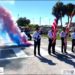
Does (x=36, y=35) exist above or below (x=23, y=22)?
below

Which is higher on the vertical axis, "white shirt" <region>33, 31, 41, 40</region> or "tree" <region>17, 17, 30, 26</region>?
"tree" <region>17, 17, 30, 26</region>

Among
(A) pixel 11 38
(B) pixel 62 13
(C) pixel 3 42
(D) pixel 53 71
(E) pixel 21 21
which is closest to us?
(D) pixel 53 71

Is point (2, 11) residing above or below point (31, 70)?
above

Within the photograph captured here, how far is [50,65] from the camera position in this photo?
1224 cm

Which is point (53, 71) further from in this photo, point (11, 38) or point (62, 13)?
point (62, 13)

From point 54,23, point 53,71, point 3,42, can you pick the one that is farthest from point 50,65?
point 3,42

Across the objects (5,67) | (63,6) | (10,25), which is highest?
(63,6)

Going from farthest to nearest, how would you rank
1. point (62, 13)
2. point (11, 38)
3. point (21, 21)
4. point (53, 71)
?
point (21, 21) → point (62, 13) → point (11, 38) → point (53, 71)

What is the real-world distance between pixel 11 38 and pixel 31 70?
42.5 feet

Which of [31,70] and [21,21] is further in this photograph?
[21,21]

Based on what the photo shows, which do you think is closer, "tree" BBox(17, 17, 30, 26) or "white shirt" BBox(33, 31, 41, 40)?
"white shirt" BBox(33, 31, 41, 40)

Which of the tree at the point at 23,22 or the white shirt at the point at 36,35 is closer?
the white shirt at the point at 36,35

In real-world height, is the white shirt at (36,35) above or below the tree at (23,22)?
below

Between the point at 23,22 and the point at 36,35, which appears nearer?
the point at 36,35
